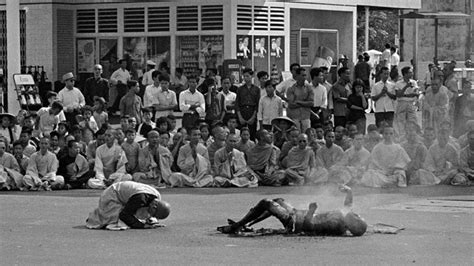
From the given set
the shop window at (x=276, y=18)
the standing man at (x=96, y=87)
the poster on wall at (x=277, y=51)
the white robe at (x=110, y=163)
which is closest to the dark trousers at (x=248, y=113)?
the white robe at (x=110, y=163)

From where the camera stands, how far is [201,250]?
39.4 feet

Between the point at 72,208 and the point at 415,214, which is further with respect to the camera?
the point at 72,208

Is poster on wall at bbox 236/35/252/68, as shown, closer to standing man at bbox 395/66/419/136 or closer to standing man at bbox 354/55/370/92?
standing man at bbox 354/55/370/92

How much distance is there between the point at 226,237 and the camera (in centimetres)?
1307

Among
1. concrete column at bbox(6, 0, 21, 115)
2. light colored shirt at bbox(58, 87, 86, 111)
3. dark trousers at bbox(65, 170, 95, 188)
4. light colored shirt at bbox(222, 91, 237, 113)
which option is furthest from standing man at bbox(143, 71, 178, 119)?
concrete column at bbox(6, 0, 21, 115)

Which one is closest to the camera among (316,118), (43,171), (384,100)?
(43,171)

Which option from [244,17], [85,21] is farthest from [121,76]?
[85,21]

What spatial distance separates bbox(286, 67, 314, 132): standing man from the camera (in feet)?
73.5

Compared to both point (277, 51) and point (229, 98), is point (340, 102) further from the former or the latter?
point (277, 51)

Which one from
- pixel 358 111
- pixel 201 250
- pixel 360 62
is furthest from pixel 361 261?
pixel 360 62

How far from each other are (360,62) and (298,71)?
966 centimetres

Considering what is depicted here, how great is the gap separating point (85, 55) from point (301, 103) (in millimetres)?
14436

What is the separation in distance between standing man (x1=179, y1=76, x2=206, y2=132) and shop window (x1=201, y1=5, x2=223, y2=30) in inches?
390

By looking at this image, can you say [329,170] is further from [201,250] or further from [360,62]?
[360,62]
